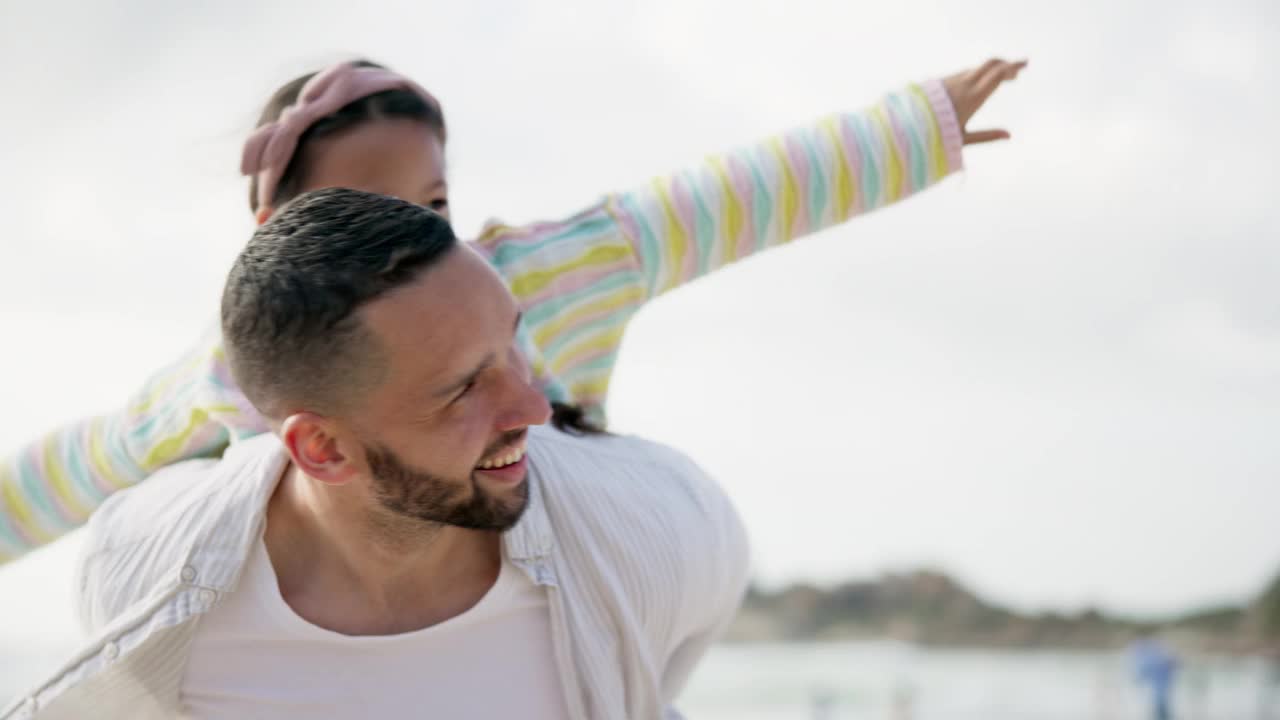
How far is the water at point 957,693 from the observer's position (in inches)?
183

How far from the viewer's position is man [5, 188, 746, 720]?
969mm

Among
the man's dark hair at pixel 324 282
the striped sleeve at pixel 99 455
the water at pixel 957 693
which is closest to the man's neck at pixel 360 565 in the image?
the man's dark hair at pixel 324 282

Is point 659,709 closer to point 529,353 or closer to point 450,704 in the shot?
point 450,704

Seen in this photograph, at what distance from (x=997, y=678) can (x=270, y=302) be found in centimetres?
630

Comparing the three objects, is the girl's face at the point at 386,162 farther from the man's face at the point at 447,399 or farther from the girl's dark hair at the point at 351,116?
the man's face at the point at 447,399

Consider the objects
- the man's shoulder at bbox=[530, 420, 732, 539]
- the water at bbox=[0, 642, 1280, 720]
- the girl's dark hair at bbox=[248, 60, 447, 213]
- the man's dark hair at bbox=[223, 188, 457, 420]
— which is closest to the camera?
the man's dark hair at bbox=[223, 188, 457, 420]

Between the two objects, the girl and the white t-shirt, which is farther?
the girl

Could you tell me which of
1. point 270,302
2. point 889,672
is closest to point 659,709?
point 270,302

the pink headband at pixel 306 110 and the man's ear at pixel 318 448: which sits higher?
the pink headband at pixel 306 110

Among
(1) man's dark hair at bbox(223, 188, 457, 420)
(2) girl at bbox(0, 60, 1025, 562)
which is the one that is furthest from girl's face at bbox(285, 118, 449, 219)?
(1) man's dark hair at bbox(223, 188, 457, 420)

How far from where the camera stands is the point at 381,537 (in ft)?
3.48

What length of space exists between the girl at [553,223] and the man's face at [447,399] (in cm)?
21

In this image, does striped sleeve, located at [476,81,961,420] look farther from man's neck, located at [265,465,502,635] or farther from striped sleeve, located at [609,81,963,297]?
man's neck, located at [265,465,502,635]

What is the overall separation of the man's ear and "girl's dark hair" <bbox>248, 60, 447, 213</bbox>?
Result: 0.96 ft
